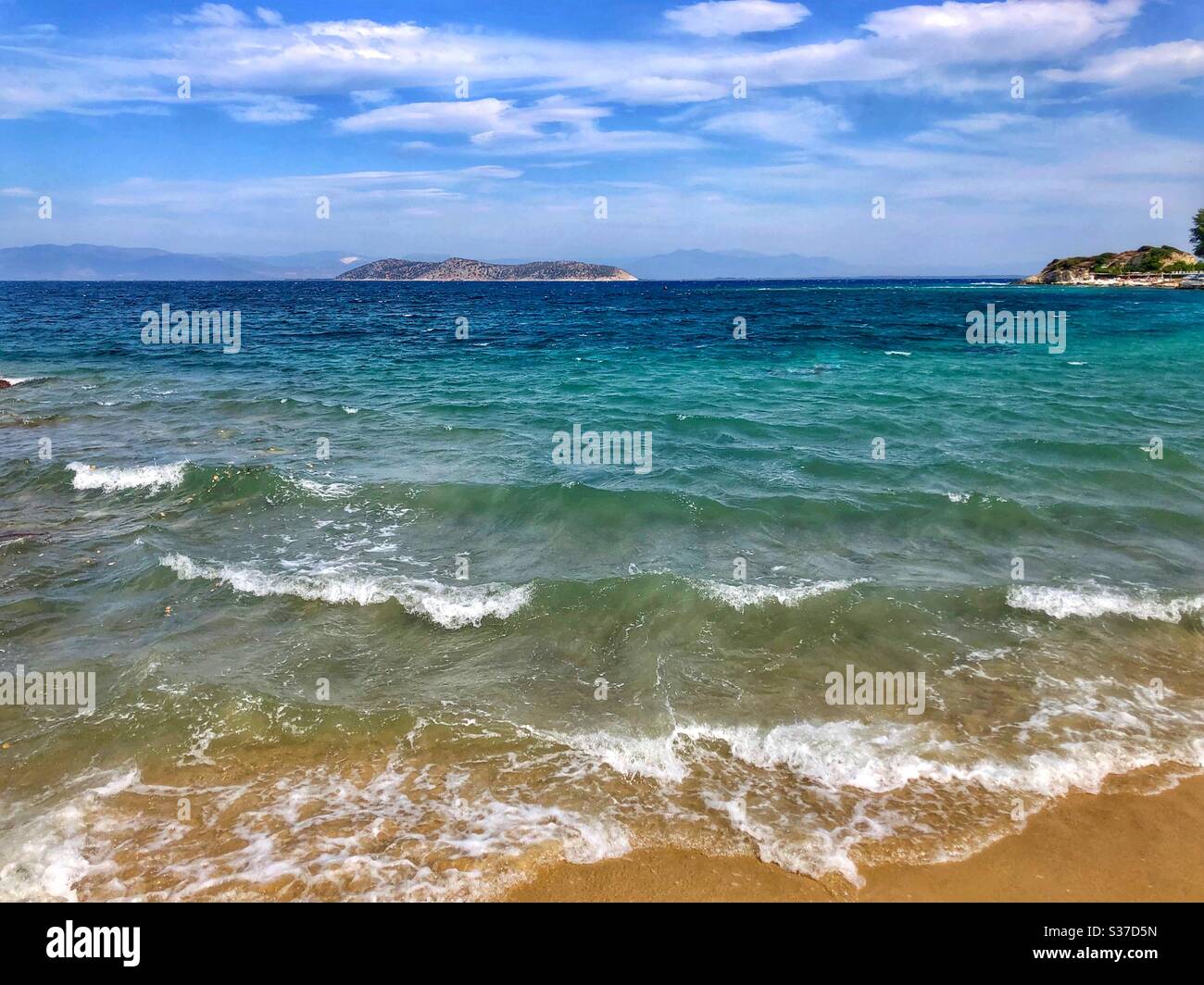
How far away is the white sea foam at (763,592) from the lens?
10375 mm

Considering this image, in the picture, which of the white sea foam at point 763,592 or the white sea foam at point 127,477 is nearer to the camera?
the white sea foam at point 763,592

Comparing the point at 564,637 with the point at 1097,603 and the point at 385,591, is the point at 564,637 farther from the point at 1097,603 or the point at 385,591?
the point at 1097,603

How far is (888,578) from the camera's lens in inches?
435

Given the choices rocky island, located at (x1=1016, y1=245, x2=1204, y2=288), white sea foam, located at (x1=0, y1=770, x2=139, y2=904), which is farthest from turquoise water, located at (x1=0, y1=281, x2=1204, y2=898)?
rocky island, located at (x1=1016, y1=245, x2=1204, y2=288)

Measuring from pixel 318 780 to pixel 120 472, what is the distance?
1303cm

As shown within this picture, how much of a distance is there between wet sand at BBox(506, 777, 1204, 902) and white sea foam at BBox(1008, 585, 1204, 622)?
434cm

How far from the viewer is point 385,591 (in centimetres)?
1076

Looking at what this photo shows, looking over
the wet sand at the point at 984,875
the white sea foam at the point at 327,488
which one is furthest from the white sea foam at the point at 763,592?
the white sea foam at the point at 327,488

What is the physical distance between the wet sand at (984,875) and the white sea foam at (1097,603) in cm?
434

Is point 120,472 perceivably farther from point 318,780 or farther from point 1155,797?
point 1155,797

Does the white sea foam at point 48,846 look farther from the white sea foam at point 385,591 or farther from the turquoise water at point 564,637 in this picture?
the white sea foam at point 385,591

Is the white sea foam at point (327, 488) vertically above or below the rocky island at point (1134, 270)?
below

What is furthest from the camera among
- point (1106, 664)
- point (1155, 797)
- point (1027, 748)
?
point (1106, 664)

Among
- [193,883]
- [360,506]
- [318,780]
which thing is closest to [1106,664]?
[318,780]
